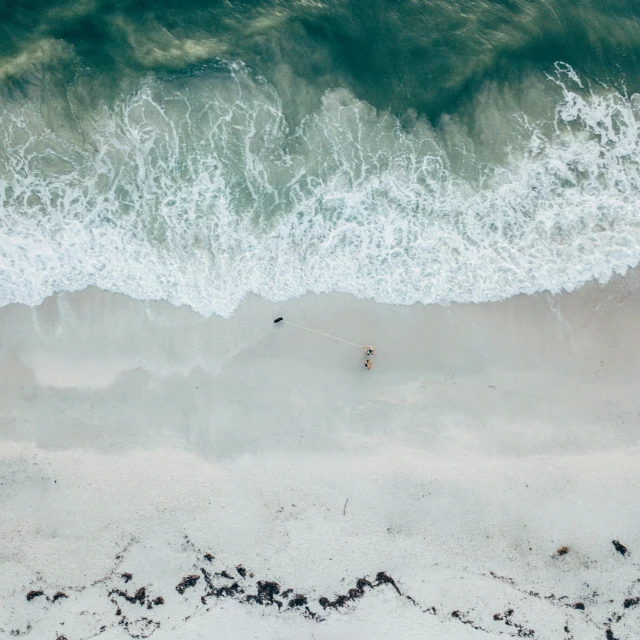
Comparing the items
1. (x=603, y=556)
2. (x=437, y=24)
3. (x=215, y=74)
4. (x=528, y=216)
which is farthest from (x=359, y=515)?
(x=437, y=24)

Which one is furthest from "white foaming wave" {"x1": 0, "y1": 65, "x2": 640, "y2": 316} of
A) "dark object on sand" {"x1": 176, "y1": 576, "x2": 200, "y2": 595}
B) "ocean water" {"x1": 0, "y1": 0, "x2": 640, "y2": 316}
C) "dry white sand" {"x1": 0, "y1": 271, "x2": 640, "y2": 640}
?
"dark object on sand" {"x1": 176, "y1": 576, "x2": 200, "y2": 595}

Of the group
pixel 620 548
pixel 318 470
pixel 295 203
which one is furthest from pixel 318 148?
pixel 620 548

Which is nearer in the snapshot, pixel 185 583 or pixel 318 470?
pixel 185 583

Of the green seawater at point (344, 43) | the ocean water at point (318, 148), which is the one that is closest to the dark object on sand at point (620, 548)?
the ocean water at point (318, 148)

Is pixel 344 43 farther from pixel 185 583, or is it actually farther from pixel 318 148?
pixel 185 583

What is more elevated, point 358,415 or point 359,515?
point 358,415

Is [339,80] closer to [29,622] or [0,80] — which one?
[0,80]

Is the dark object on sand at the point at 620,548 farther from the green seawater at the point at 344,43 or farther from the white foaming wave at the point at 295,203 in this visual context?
the green seawater at the point at 344,43
